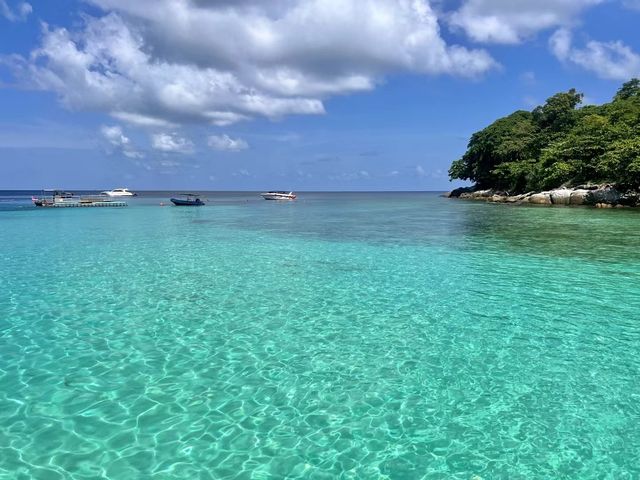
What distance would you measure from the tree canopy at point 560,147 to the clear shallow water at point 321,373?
137 ft

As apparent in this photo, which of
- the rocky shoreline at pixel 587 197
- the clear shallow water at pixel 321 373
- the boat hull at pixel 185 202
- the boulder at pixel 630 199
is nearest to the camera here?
the clear shallow water at pixel 321 373

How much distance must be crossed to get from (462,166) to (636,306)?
87.1 meters

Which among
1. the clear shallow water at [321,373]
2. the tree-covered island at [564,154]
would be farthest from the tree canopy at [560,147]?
the clear shallow water at [321,373]

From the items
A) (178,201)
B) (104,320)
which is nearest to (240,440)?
(104,320)

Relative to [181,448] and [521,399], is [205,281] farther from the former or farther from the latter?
[521,399]

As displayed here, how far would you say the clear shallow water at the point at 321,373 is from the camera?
518cm

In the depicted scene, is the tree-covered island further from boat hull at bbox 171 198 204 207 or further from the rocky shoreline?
boat hull at bbox 171 198 204 207

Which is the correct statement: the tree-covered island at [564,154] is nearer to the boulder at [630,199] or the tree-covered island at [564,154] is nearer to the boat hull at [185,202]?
the boulder at [630,199]

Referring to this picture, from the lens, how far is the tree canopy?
164ft

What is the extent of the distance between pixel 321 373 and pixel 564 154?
60.9 m

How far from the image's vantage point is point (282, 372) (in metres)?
7.48

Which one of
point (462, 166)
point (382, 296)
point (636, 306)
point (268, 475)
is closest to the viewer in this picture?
point (268, 475)

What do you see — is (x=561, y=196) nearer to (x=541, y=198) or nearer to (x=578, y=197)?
(x=578, y=197)

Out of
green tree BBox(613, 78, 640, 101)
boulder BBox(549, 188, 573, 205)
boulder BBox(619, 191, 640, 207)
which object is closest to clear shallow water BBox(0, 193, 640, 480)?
boulder BBox(619, 191, 640, 207)
